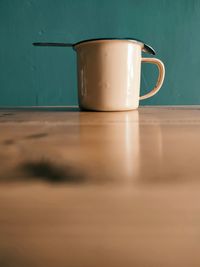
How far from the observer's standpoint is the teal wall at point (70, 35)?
2.68ft

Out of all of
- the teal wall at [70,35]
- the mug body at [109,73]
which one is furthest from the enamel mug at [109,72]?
the teal wall at [70,35]

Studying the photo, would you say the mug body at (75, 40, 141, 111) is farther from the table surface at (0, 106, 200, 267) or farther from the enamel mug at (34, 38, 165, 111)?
the table surface at (0, 106, 200, 267)

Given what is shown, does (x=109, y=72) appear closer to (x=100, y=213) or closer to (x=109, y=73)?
(x=109, y=73)

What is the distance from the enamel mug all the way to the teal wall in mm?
331

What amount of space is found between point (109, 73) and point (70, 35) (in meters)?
0.39

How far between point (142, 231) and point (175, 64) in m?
0.82

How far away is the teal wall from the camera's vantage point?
82cm

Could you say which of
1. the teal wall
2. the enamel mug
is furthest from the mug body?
the teal wall

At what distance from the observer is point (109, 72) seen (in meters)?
0.49

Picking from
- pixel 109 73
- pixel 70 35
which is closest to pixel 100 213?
pixel 109 73

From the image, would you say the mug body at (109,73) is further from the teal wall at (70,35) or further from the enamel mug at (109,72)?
the teal wall at (70,35)

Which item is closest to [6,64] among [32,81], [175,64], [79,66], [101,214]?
[32,81]

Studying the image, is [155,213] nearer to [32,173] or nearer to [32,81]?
[32,173]

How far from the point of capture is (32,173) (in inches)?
5.3
